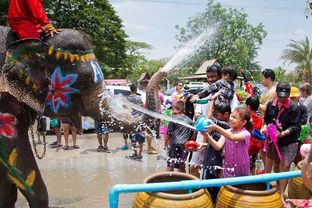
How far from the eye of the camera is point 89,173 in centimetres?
629

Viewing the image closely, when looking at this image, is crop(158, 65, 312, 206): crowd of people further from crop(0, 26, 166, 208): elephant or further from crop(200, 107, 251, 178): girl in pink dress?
crop(0, 26, 166, 208): elephant

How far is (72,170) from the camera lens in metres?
6.49

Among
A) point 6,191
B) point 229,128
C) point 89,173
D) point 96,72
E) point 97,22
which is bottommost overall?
point 89,173

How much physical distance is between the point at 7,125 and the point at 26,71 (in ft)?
1.59

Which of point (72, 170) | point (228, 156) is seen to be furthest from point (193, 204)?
point (72, 170)

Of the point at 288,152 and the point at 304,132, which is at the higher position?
the point at 304,132

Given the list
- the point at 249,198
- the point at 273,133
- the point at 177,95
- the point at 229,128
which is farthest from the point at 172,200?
the point at 177,95

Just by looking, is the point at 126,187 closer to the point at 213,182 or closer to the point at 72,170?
the point at 213,182

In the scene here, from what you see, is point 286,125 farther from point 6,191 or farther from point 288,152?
point 6,191

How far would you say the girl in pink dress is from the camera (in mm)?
3383

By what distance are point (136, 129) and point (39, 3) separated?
1375 mm

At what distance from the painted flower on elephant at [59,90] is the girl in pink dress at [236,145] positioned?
125cm

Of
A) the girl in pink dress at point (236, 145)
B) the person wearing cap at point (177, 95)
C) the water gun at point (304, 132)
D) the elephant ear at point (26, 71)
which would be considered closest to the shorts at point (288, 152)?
the water gun at point (304, 132)

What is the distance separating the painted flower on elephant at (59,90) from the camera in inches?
135
